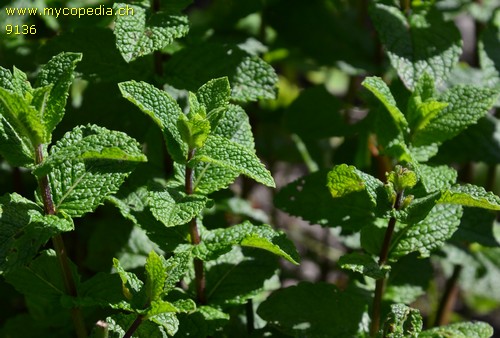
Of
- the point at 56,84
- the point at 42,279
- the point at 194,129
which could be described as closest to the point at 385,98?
the point at 194,129

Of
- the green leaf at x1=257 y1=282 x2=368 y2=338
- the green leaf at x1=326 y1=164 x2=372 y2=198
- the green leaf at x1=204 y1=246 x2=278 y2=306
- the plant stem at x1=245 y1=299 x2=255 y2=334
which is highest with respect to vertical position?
the green leaf at x1=326 y1=164 x2=372 y2=198

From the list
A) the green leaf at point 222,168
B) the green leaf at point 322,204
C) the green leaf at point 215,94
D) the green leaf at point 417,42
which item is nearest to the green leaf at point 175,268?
the green leaf at point 222,168

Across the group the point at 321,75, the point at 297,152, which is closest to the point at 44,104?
the point at 297,152

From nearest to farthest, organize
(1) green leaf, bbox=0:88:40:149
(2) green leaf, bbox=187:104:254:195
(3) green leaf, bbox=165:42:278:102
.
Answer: (1) green leaf, bbox=0:88:40:149 < (2) green leaf, bbox=187:104:254:195 < (3) green leaf, bbox=165:42:278:102

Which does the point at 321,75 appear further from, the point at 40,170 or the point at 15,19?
the point at 40,170

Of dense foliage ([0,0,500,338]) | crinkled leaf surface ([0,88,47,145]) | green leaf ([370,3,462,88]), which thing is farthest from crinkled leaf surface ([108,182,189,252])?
green leaf ([370,3,462,88])

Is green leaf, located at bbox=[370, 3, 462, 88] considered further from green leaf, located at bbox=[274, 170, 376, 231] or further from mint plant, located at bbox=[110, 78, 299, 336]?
mint plant, located at bbox=[110, 78, 299, 336]
